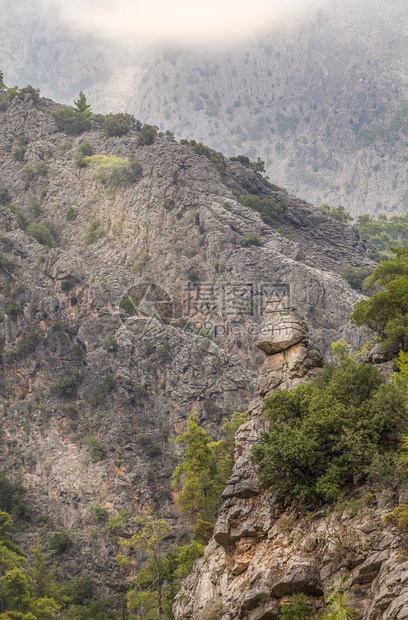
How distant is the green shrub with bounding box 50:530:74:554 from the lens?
200 ft

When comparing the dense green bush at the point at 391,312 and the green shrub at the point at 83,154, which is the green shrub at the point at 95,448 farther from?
the green shrub at the point at 83,154

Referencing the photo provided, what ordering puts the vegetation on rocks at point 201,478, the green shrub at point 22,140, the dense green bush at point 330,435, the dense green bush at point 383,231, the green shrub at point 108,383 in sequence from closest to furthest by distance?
the dense green bush at point 330,435
the vegetation on rocks at point 201,478
the green shrub at point 108,383
the green shrub at point 22,140
the dense green bush at point 383,231

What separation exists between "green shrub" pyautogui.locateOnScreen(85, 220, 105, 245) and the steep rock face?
52.7m

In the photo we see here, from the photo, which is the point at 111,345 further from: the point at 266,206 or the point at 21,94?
the point at 21,94

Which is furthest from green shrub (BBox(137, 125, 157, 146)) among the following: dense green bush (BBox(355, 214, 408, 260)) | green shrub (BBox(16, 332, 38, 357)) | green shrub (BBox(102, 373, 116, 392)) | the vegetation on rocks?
the vegetation on rocks

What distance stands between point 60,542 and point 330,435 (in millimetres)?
38753

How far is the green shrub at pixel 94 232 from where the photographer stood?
286ft

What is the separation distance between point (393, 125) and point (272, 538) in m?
168

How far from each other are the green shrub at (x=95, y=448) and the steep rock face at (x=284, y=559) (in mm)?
30720

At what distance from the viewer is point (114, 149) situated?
97250 millimetres

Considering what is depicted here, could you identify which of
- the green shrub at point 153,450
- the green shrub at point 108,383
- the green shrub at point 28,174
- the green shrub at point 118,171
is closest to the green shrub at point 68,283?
the green shrub at point 108,383

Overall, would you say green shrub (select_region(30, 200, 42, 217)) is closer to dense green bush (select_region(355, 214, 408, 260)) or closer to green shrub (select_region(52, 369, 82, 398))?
green shrub (select_region(52, 369, 82, 398))

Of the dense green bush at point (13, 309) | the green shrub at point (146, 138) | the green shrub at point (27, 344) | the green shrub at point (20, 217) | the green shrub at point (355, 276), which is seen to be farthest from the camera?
the green shrub at point (146, 138)

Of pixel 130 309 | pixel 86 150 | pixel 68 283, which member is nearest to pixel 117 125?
pixel 86 150
